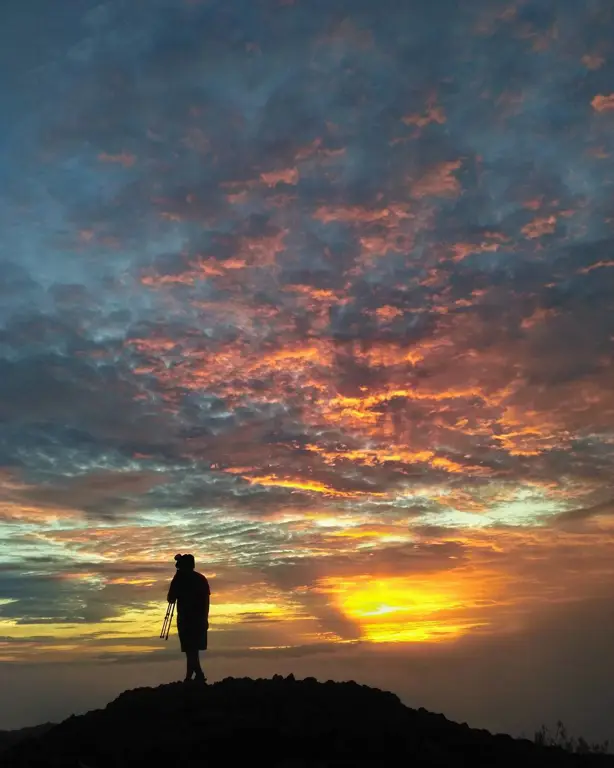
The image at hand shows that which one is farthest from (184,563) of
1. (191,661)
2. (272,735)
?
(272,735)

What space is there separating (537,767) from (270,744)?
5471 millimetres

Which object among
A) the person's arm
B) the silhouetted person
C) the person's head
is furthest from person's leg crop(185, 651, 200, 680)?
the person's head

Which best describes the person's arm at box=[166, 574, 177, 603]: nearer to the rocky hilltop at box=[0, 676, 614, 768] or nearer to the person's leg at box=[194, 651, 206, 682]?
the person's leg at box=[194, 651, 206, 682]

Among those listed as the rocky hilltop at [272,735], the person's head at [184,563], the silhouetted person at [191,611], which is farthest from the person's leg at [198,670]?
the person's head at [184,563]

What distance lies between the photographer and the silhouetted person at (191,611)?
20531mm

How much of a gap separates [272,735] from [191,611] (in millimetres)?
6071

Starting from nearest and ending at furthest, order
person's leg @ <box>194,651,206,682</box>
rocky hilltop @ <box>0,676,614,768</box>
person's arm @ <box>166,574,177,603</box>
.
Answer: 1. rocky hilltop @ <box>0,676,614,768</box>
2. person's leg @ <box>194,651,206,682</box>
3. person's arm @ <box>166,574,177,603</box>

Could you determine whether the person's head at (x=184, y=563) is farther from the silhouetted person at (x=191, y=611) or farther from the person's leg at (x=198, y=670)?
the person's leg at (x=198, y=670)

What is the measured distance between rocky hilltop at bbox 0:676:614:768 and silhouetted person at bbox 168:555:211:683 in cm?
173

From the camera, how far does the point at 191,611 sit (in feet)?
67.7

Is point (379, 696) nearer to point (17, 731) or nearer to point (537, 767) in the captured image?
point (537, 767)

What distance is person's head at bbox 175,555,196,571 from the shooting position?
21219 mm

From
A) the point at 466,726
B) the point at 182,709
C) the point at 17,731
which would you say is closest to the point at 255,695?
the point at 182,709

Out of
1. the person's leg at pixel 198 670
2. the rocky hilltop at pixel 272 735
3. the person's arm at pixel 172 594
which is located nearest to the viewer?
the rocky hilltop at pixel 272 735
